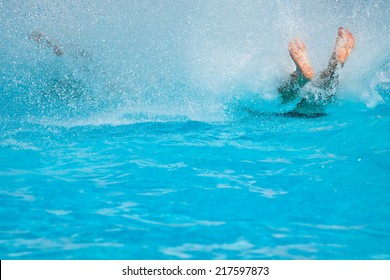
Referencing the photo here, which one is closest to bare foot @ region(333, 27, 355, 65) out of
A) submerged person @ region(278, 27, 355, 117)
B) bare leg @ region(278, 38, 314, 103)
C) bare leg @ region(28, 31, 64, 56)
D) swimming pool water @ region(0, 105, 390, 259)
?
submerged person @ region(278, 27, 355, 117)

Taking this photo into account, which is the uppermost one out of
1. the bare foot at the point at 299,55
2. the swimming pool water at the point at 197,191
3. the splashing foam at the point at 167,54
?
the splashing foam at the point at 167,54

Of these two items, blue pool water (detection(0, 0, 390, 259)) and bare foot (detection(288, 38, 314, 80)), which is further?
bare foot (detection(288, 38, 314, 80))

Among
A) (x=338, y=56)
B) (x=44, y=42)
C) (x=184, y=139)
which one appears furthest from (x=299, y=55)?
(x=44, y=42)

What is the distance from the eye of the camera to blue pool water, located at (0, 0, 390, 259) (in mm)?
2990

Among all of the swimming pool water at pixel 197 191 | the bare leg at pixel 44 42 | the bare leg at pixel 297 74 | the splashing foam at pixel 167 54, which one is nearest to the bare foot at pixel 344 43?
the bare leg at pixel 297 74

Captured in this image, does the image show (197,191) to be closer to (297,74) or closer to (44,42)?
(297,74)

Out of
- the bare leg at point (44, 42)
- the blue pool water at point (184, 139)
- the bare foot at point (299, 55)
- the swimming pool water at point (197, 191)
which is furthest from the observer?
the bare leg at point (44, 42)

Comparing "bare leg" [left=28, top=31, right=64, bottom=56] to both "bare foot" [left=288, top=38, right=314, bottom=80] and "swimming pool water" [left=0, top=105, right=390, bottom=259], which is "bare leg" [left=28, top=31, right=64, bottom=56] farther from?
"bare foot" [left=288, top=38, right=314, bottom=80]

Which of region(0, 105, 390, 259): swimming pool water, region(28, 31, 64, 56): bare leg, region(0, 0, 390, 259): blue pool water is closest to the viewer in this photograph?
region(0, 105, 390, 259): swimming pool water

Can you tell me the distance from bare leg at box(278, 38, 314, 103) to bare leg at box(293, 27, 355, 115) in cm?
20

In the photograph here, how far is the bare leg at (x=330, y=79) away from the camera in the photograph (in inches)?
223

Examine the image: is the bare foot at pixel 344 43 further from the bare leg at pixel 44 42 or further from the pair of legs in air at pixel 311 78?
the bare leg at pixel 44 42

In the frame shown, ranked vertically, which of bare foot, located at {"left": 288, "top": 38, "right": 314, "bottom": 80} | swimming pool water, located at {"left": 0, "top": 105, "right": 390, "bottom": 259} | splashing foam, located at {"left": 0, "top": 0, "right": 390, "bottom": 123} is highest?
splashing foam, located at {"left": 0, "top": 0, "right": 390, "bottom": 123}

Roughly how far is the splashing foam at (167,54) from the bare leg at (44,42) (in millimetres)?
183
